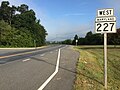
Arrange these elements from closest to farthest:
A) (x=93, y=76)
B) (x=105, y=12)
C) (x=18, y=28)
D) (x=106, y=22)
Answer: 1. (x=106, y=22)
2. (x=105, y=12)
3. (x=93, y=76)
4. (x=18, y=28)

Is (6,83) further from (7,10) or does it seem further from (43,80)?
(7,10)

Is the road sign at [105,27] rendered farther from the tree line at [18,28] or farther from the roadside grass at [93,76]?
the tree line at [18,28]

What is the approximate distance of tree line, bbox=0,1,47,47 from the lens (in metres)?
88.9

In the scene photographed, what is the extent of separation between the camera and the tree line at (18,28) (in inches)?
3499

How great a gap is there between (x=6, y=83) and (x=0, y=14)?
109775 mm

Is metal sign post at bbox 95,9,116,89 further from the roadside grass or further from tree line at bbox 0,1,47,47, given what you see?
tree line at bbox 0,1,47,47

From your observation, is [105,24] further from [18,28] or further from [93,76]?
[18,28]

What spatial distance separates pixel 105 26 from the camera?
11070 millimetres

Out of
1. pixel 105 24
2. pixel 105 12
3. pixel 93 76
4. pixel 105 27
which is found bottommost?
pixel 93 76

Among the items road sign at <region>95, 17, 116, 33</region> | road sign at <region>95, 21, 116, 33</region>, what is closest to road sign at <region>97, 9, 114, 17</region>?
road sign at <region>95, 17, 116, 33</region>

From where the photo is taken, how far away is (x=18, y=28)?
357ft

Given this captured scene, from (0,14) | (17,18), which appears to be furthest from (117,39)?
(0,14)

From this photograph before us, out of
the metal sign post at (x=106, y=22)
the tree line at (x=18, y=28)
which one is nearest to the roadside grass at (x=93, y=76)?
the metal sign post at (x=106, y=22)

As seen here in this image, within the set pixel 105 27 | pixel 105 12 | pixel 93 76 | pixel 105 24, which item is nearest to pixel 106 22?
pixel 105 24
